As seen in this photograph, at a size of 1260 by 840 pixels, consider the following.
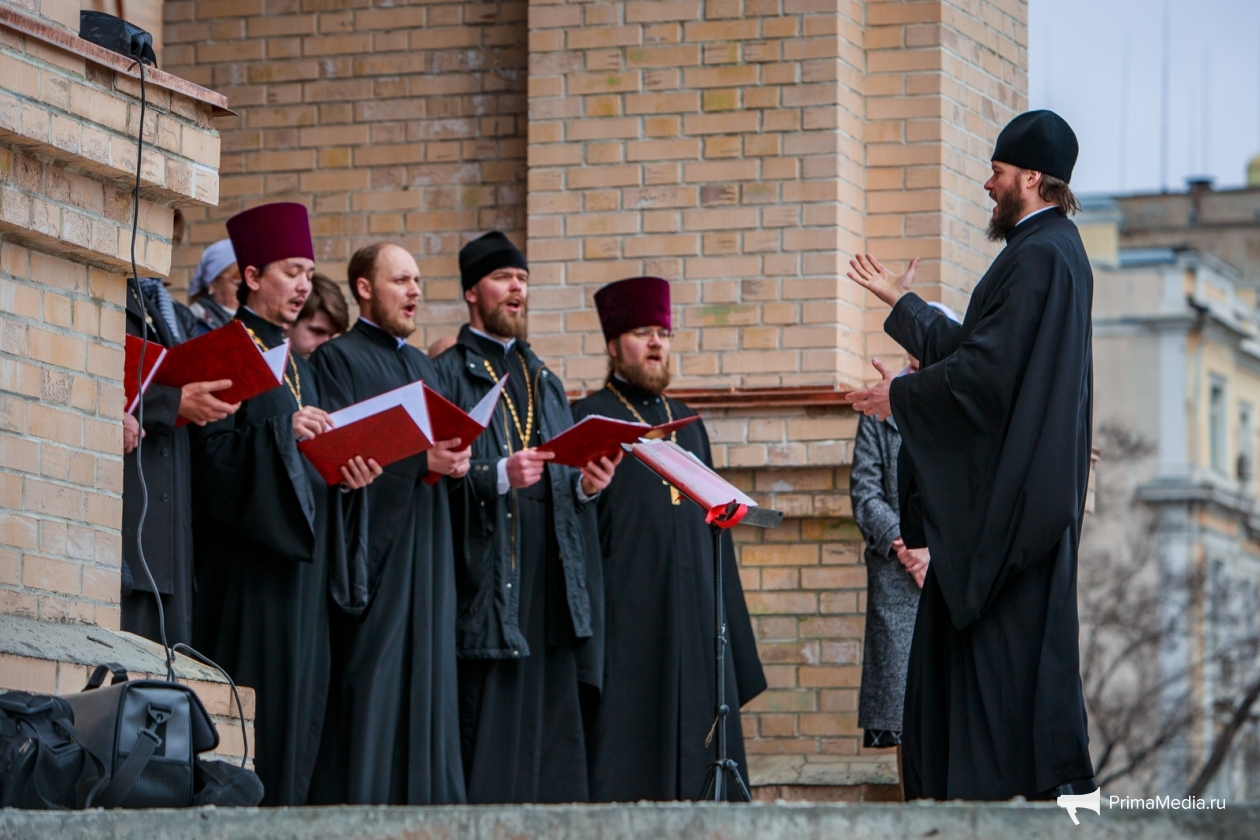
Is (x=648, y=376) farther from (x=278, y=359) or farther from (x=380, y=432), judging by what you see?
(x=278, y=359)

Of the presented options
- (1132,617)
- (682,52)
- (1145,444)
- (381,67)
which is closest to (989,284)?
(682,52)

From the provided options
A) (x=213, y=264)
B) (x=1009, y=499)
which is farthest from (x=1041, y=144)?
(x=213, y=264)

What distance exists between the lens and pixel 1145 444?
4206 centimetres

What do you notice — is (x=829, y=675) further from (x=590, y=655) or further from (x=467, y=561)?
(x=467, y=561)

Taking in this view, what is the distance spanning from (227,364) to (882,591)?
2822 mm

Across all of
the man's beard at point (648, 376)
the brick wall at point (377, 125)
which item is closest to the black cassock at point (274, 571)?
the man's beard at point (648, 376)

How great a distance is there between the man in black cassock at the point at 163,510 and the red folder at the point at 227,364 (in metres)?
0.04

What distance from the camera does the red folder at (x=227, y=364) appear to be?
19.2ft

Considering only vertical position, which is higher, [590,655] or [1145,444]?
[1145,444]

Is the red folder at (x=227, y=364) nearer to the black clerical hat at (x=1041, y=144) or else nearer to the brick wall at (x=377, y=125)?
the black clerical hat at (x=1041, y=144)

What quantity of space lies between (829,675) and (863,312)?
5.04 ft

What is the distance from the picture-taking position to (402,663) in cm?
680

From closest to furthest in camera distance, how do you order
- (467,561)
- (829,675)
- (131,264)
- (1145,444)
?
(131,264), (467,561), (829,675), (1145,444)

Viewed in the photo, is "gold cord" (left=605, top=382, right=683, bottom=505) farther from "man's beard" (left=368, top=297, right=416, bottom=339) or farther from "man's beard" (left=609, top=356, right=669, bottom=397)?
"man's beard" (left=368, top=297, right=416, bottom=339)
